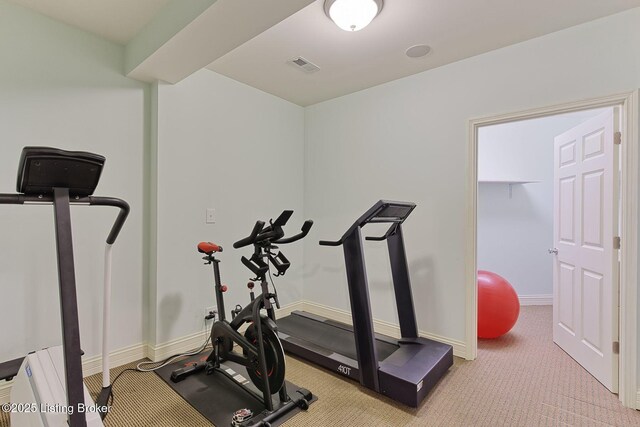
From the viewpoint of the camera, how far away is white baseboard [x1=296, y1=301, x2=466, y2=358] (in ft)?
8.73

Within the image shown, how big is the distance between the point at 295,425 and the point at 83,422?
1.13 meters

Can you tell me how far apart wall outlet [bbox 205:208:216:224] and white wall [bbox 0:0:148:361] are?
55cm

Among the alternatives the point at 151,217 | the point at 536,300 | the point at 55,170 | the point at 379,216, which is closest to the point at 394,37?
the point at 379,216

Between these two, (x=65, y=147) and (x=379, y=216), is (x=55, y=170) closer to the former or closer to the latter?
(x=65, y=147)

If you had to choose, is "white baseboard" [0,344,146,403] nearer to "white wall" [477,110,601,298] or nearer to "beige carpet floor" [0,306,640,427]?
"beige carpet floor" [0,306,640,427]

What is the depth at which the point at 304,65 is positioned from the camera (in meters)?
2.74

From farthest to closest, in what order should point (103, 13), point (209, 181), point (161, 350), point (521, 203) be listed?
1. point (521, 203)
2. point (209, 181)
3. point (161, 350)
4. point (103, 13)

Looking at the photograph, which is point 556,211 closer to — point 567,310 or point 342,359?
point 567,310

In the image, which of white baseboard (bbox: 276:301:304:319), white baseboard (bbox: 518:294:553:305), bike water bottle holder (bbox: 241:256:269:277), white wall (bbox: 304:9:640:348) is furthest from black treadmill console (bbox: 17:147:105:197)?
white baseboard (bbox: 518:294:553:305)

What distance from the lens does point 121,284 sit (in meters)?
2.44

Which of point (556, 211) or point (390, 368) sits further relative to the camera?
point (556, 211)

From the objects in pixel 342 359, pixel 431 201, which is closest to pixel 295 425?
pixel 342 359

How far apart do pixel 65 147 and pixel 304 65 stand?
1975 mm

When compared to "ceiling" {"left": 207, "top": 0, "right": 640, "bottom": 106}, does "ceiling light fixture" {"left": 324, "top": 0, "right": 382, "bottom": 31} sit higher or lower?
lower
